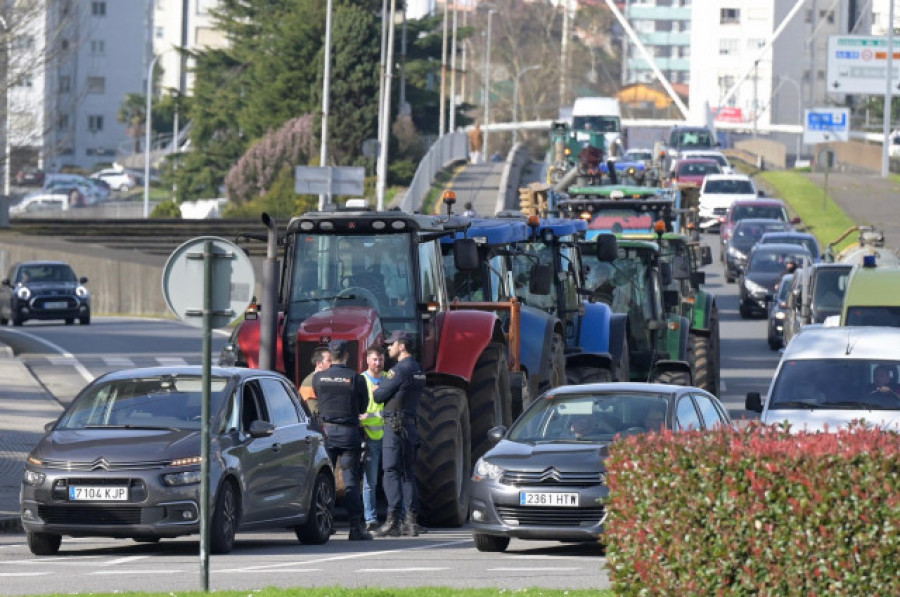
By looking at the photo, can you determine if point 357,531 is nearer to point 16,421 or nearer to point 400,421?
point 400,421

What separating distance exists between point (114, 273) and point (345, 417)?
41.1m

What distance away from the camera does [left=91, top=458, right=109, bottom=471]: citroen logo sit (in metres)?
14.7

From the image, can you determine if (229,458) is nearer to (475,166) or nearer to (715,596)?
(715,596)

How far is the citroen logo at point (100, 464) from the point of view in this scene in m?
14.7

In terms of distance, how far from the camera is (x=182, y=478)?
14.8 m

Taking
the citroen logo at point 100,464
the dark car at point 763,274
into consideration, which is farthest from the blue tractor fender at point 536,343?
the dark car at point 763,274

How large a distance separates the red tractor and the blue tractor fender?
2278 mm

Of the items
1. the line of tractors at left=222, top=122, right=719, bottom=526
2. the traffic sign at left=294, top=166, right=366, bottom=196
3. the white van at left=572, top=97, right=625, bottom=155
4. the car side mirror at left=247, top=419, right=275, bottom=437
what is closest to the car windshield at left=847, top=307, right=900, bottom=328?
the line of tractors at left=222, top=122, right=719, bottom=526

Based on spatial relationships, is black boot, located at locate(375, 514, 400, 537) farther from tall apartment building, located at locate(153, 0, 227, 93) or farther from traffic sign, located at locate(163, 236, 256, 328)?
tall apartment building, located at locate(153, 0, 227, 93)

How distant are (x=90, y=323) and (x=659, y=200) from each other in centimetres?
1907

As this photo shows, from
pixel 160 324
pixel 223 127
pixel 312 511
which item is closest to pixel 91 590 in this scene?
pixel 312 511

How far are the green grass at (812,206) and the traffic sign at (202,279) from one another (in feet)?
163

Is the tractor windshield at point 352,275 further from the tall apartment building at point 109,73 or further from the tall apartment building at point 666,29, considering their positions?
the tall apartment building at point 666,29

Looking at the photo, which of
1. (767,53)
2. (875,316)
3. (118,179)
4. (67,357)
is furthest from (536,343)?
(767,53)
